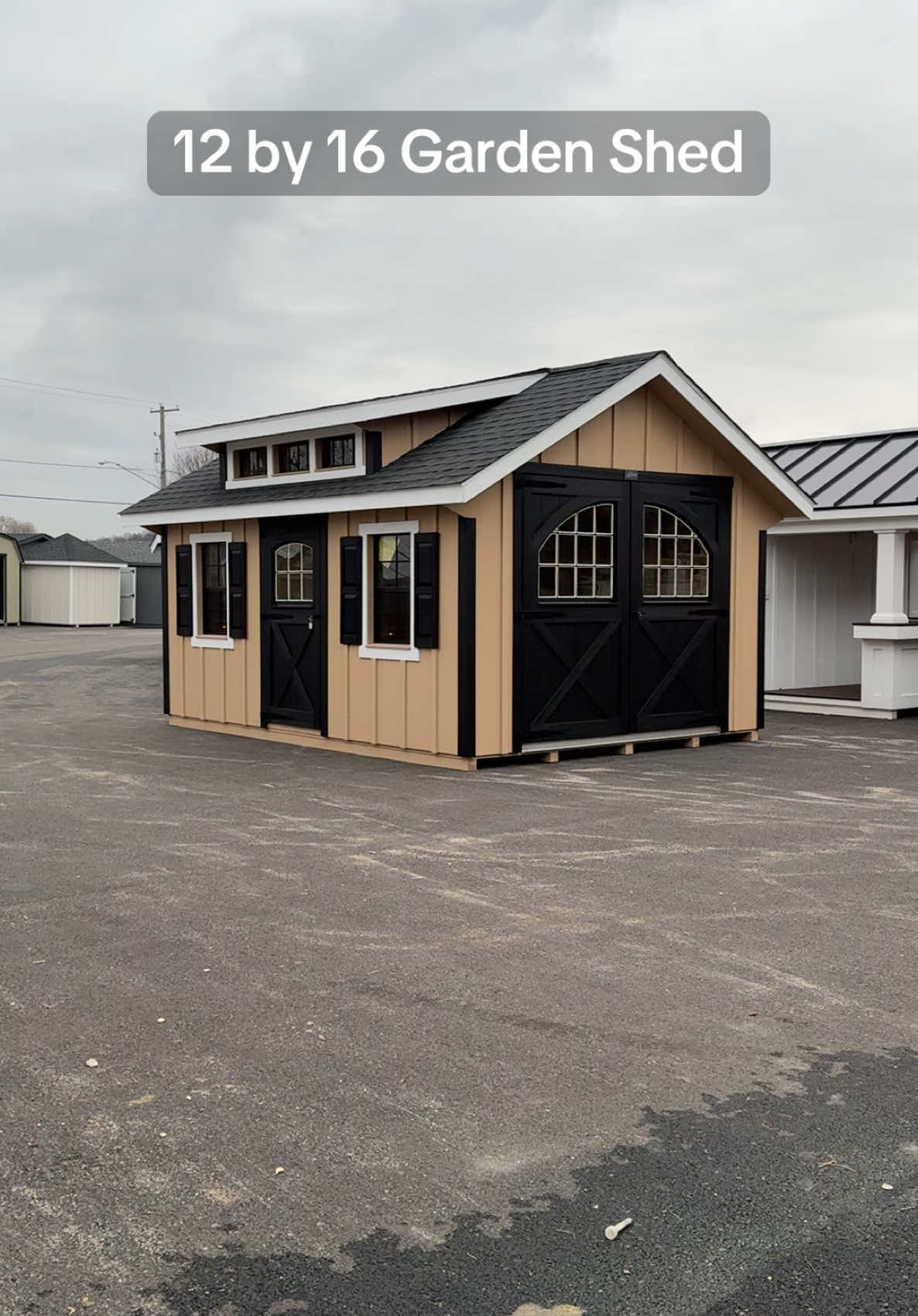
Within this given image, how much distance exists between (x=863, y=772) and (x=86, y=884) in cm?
731

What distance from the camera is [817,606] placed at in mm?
18953

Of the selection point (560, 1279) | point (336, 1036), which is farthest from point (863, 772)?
point (560, 1279)

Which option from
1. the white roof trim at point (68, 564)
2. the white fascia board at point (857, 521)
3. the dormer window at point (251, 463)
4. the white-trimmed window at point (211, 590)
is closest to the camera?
the dormer window at point (251, 463)

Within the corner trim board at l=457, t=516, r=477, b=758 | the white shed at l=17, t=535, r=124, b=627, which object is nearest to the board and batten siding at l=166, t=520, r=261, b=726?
the corner trim board at l=457, t=516, r=477, b=758

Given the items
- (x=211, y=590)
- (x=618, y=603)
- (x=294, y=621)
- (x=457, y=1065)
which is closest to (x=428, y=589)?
(x=618, y=603)

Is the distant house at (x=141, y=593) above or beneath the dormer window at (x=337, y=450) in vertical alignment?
beneath

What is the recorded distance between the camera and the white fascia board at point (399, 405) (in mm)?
12609

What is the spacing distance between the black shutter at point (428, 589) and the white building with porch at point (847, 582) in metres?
6.23

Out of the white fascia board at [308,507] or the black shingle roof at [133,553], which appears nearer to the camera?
the white fascia board at [308,507]

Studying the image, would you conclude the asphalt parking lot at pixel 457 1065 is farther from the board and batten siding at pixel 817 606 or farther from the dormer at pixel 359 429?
the board and batten siding at pixel 817 606

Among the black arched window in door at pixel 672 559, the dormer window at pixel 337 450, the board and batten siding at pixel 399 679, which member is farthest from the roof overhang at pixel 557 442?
A: the black arched window in door at pixel 672 559

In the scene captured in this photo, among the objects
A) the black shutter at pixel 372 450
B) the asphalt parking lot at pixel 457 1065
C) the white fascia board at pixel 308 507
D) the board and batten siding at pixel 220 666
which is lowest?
the asphalt parking lot at pixel 457 1065

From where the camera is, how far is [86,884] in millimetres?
7152

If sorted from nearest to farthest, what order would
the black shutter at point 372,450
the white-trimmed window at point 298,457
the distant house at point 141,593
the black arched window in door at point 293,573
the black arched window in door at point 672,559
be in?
the black shutter at point 372,450 → the black arched window in door at point 672,559 → the white-trimmed window at point 298,457 → the black arched window in door at point 293,573 → the distant house at point 141,593
